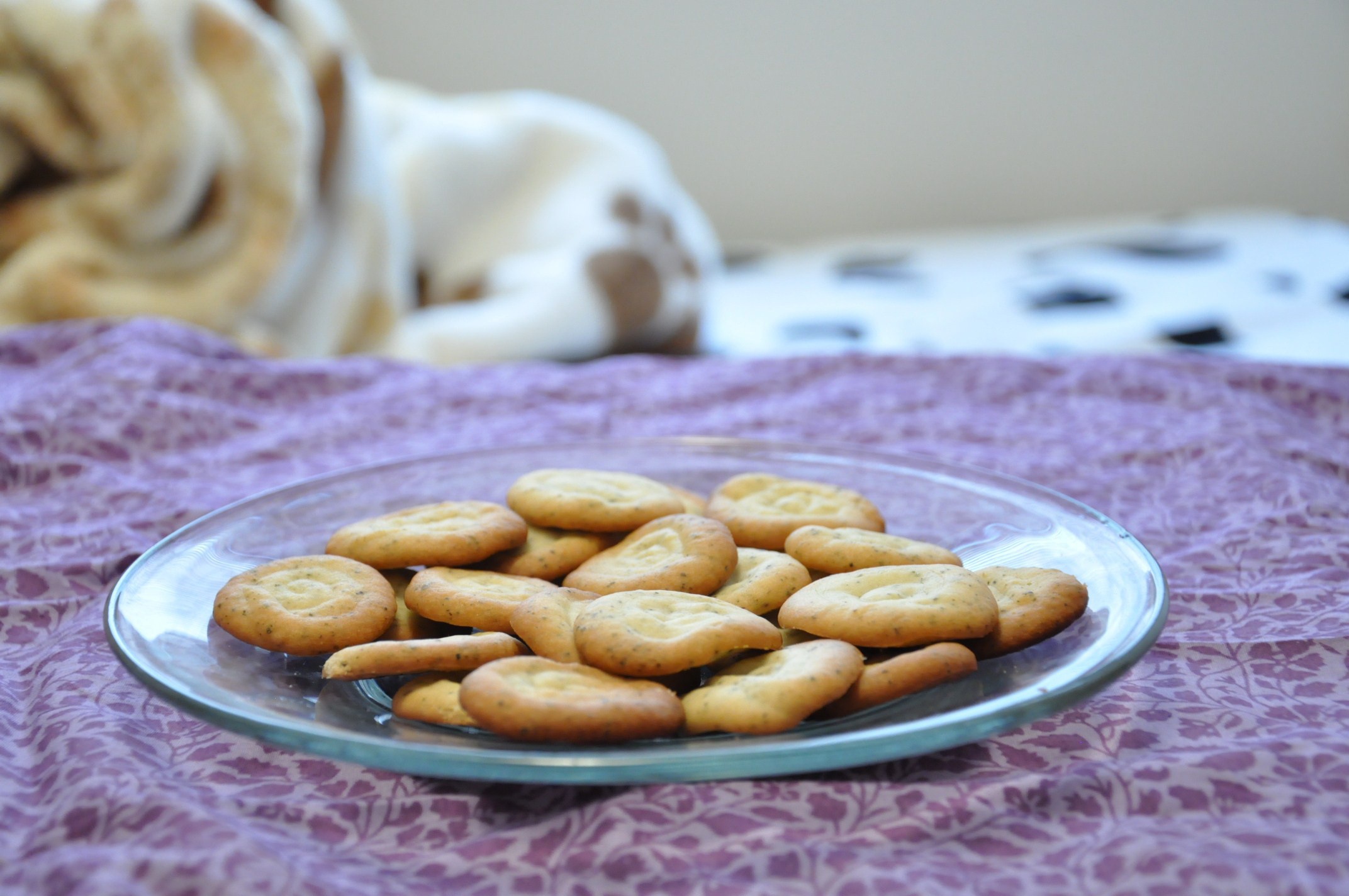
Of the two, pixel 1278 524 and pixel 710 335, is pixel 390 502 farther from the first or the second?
pixel 710 335

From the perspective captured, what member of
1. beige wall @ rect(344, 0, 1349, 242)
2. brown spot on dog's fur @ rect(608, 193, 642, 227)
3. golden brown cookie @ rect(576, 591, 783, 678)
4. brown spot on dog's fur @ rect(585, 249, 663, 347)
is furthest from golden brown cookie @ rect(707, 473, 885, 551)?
beige wall @ rect(344, 0, 1349, 242)

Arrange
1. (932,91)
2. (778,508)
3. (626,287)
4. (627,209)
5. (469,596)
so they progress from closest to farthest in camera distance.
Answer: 1. (469,596)
2. (778,508)
3. (626,287)
4. (627,209)
5. (932,91)

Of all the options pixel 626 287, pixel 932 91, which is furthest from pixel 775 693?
pixel 932 91

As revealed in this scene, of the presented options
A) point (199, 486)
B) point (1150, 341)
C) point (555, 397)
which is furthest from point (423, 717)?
point (1150, 341)

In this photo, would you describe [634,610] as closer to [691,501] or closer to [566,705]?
[566,705]

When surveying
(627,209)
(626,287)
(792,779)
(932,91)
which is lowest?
(792,779)

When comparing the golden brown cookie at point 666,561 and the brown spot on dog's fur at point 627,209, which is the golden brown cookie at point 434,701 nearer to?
the golden brown cookie at point 666,561

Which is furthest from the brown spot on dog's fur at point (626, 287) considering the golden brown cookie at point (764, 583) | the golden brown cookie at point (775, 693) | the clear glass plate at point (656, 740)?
the golden brown cookie at point (775, 693)
